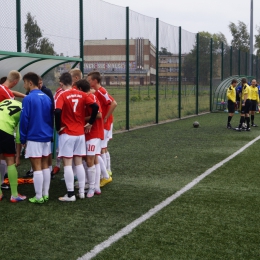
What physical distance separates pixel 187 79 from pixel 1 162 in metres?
16.9

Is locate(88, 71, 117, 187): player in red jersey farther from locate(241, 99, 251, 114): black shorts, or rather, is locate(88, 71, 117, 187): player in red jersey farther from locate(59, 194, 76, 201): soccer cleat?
locate(241, 99, 251, 114): black shorts

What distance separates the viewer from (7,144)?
22.3 feet

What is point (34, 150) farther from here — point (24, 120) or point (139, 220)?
point (139, 220)

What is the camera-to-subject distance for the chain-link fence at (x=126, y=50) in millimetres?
11898

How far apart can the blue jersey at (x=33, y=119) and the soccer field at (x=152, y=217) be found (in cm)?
91

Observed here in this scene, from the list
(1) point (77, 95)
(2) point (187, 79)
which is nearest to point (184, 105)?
(2) point (187, 79)

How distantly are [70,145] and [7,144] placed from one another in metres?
0.86

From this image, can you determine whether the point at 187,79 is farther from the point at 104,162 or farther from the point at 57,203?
the point at 57,203

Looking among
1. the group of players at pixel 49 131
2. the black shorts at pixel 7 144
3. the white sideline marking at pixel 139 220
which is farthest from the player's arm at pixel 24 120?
the white sideline marking at pixel 139 220

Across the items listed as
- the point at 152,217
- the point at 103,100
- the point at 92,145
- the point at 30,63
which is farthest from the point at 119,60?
the point at 152,217

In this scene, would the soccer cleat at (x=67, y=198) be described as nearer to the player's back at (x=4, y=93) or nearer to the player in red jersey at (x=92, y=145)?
the player in red jersey at (x=92, y=145)

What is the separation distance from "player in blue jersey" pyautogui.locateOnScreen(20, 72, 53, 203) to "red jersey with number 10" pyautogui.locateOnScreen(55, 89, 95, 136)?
7.5 inches

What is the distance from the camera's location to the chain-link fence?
468 inches

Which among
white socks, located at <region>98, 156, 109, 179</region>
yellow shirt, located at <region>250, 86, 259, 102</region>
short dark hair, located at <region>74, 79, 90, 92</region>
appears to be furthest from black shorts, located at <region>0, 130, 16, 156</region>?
yellow shirt, located at <region>250, 86, 259, 102</region>
